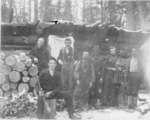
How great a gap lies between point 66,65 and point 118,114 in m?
1.58

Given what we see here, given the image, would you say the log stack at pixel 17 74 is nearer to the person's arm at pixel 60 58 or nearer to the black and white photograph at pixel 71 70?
the black and white photograph at pixel 71 70

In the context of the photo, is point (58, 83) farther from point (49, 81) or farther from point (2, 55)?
point (2, 55)

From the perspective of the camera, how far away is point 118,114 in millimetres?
5422

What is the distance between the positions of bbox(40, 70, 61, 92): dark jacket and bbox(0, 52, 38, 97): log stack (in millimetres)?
154

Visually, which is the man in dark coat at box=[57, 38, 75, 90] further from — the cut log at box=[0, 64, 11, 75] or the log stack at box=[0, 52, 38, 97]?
the cut log at box=[0, 64, 11, 75]

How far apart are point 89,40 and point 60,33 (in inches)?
28.5

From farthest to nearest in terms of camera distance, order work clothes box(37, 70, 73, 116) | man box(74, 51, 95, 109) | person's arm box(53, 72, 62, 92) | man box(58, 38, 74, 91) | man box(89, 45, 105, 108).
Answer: man box(89, 45, 105, 108) → man box(74, 51, 95, 109) → man box(58, 38, 74, 91) → person's arm box(53, 72, 62, 92) → work clothes box(37, 70, 73, 116)

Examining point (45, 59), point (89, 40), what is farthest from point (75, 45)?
point (45, 59)

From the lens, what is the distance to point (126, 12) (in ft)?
24.9

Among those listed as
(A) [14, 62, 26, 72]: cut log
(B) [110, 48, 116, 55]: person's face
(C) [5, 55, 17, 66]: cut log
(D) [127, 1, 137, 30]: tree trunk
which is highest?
(D) [127, 1, 137, 30]: tree trunk

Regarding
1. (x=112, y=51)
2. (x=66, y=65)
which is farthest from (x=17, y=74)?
(x=112, y=51)

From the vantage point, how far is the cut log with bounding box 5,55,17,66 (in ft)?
16.6

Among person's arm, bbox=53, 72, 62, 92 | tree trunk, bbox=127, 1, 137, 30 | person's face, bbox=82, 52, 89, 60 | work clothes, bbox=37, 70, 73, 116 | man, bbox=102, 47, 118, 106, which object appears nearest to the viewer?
work clothes, bbox=37, 70, 73, 116

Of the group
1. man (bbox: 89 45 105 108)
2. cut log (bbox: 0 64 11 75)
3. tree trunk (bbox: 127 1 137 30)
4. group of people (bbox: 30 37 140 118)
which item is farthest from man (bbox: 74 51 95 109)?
tree trunk (bbox: 127 1 137 30)
